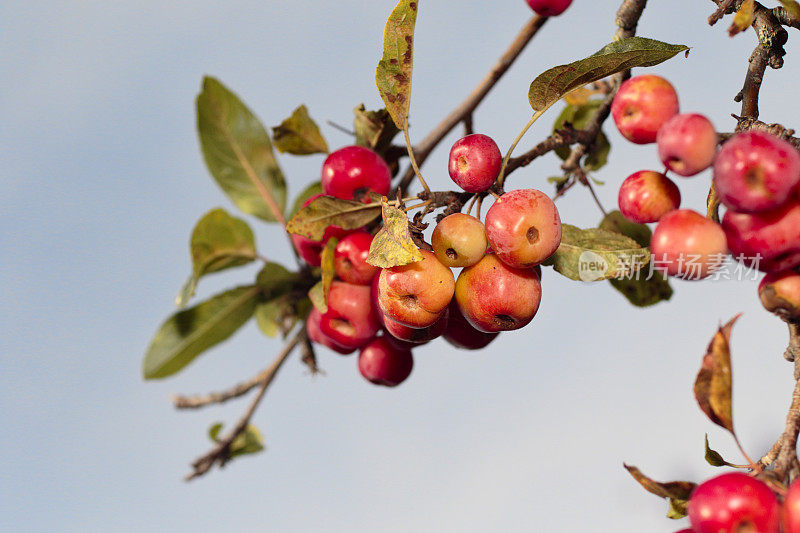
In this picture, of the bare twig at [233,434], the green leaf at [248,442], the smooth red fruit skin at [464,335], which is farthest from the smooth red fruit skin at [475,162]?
the green leaf at [248,442]

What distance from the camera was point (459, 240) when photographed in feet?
2.79

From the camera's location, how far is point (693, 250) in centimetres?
71

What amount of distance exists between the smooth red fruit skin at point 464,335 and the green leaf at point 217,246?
1.73 feet

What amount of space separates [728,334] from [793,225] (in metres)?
0.13

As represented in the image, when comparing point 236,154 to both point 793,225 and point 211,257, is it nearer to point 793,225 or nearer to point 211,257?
point 211,257

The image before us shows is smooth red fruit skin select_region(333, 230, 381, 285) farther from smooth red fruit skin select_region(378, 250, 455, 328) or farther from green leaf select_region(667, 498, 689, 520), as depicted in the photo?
green leaf select_region(667, 498, 689, 520)

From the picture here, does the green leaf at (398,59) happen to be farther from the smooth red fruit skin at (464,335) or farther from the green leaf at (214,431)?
the green leaf at (214,431)

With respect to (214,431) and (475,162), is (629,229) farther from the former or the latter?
(214,431)

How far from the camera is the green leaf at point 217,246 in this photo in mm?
1317

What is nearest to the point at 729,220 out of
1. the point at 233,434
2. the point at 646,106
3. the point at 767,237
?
the point at 767,237

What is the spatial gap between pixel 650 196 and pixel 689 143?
3.6 inches

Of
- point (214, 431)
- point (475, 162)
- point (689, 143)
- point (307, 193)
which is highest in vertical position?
point (689, 143)

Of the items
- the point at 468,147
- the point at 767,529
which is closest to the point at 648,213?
the point at 468,147

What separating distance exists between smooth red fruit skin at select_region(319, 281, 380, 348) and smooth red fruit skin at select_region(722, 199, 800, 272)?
0.58 m
